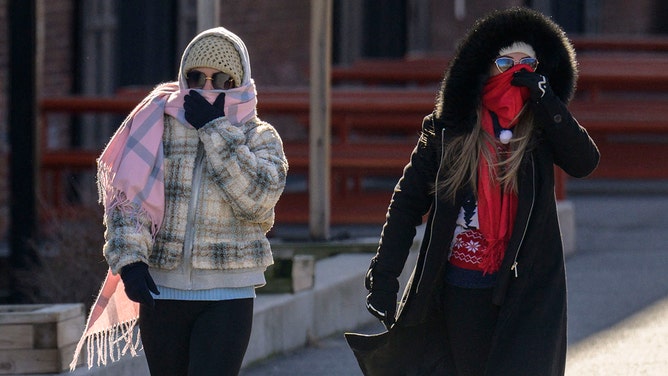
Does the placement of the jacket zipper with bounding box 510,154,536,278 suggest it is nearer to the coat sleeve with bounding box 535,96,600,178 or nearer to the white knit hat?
the coat sleeve with bounding box 535,96,600,178

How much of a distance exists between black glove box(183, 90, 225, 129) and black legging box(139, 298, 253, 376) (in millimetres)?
569

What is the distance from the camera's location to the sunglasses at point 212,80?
4934mm

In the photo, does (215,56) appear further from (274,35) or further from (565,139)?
(274,35)

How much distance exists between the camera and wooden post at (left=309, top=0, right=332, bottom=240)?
952cm

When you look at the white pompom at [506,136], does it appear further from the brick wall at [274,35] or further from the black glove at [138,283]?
the brick wall at [274,35]

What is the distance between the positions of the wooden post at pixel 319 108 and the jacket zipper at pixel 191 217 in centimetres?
461

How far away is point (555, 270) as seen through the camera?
4730 millimetres

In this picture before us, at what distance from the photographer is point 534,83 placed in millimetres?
4676

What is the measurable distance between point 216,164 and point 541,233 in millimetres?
1026

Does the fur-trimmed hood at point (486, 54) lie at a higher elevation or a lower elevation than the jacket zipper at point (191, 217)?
higher

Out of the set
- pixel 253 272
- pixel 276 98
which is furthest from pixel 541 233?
pixel 276 98

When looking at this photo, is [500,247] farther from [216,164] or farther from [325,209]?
[325,209]

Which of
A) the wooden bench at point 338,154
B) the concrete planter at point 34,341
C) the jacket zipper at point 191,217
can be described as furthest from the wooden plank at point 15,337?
the wooden bench at point 338,154

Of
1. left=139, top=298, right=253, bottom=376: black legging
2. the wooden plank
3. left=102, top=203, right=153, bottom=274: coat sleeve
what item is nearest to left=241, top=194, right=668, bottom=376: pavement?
the wooden plank
